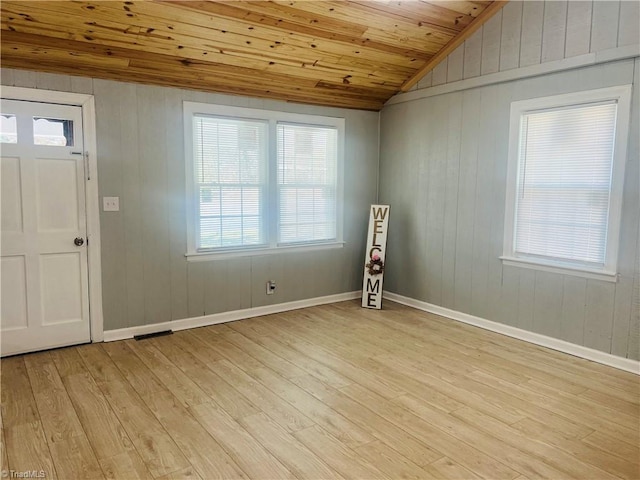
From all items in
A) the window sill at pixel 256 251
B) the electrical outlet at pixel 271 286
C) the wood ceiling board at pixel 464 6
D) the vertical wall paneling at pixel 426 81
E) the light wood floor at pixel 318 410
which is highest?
the wood ceiling board at pixel 464 6

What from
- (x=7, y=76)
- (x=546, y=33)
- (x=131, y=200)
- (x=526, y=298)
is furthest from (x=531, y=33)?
(x=7, y=76)

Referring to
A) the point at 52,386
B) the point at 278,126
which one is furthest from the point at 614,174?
the point at 52,386

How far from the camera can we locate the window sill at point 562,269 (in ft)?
11.4

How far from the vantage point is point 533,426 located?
103 inches

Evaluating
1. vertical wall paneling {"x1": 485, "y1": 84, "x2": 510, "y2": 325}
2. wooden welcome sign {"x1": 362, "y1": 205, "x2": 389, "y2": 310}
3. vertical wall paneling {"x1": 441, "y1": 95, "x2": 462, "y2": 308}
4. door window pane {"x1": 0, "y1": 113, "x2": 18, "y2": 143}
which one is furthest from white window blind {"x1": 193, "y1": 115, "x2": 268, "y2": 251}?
vertical wall paneling {"x1": 485, "y1": 84, "x2": 510, "y2": 325}

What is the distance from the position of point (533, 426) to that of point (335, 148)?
3.50 meters

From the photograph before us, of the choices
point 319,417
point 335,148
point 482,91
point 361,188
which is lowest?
point 319,417

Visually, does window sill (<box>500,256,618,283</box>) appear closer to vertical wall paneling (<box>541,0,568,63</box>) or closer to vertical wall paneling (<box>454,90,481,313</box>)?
vertical wall paneling (<box>454,90,481,313</box>)

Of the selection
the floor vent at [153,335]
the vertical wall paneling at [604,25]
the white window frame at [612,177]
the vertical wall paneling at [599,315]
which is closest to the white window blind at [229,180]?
the floor vent at [153,335]

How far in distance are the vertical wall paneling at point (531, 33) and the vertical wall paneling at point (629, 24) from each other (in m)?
0.61

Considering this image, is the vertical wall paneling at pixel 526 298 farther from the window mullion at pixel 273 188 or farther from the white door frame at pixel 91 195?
the white door frame at pixel 91 195

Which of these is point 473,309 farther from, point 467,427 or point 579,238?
point 467,427

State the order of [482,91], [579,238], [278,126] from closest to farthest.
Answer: [579,238], [482,91], [278,126]

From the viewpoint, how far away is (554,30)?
3680mm
